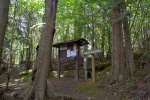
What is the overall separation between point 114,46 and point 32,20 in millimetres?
12929

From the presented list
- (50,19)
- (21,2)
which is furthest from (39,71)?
(21,2)

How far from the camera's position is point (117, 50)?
926 centimetres

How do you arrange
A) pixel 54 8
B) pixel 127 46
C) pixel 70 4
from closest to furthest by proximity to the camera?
1. pixel 54 8
2. pixel 127 46
3. pixel 70 4

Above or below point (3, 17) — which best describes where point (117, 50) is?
below

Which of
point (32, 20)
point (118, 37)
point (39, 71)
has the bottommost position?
point (39, 71)

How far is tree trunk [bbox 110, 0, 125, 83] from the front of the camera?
8.95m

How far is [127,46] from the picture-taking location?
11.1 meters

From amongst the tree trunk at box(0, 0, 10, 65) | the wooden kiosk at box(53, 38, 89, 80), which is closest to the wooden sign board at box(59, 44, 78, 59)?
the wooden kiosk at box(53, 38, 89, 80)

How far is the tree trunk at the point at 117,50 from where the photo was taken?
8.95 m

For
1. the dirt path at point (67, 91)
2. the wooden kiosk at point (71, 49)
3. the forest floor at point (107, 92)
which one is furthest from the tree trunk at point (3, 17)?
the wooden kiosk at point (71, 49)

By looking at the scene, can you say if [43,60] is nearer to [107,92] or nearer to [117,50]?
[107,92]

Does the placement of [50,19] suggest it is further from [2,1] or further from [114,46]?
[114,46]

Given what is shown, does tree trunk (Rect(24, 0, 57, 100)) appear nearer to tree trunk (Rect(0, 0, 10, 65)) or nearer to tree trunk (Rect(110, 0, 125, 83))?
tree trunk (Rect(0, 0, 10, 65))

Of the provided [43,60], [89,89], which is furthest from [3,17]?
[89,89]
